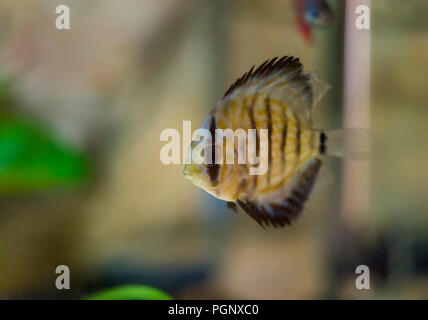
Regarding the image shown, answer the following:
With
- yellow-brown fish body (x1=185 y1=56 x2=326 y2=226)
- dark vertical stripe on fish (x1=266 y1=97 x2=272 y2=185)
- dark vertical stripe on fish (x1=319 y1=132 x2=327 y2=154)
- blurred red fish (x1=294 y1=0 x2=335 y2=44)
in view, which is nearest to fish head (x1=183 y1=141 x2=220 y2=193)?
yellow-brown fish body (x1=185 y1=56 x2=326 y2=226)

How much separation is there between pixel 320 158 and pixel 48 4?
89cm

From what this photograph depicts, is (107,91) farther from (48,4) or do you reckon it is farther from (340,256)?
(340,256)

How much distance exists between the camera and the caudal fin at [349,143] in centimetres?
114

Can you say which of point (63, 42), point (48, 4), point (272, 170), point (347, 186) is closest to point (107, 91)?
point (63, 42)

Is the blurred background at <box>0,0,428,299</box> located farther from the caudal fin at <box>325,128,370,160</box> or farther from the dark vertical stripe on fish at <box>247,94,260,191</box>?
the dark vertical stripe on fish at <box>247,94,260,191</box>

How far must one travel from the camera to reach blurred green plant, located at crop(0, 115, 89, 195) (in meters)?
1.25

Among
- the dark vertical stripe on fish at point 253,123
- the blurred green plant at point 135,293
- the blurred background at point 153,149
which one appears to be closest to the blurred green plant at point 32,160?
the blurred background at point 153,149

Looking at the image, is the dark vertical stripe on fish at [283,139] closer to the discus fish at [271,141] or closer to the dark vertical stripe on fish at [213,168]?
the discus fish at [271,141]

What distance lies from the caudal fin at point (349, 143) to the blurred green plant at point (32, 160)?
0.69 meters

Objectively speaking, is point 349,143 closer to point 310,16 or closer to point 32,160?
point 310,16

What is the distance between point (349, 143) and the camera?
3.87ft

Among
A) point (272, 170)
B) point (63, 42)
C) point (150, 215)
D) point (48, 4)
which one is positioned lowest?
point (150, 215)

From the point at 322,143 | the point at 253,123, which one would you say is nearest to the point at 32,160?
the point at 253,123

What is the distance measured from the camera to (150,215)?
125 cm
